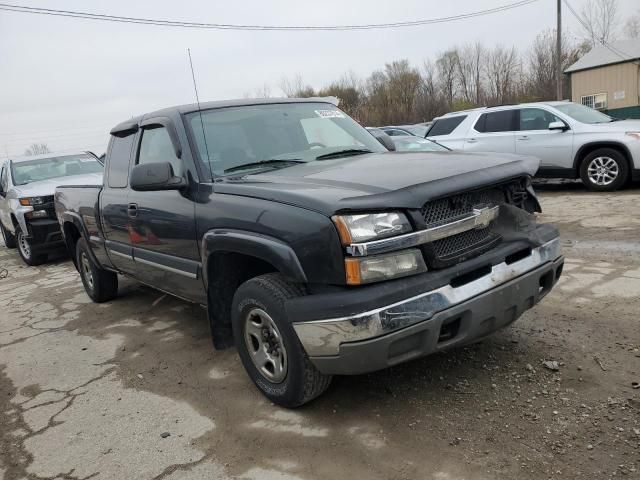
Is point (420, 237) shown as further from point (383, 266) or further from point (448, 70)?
point (448, 70)

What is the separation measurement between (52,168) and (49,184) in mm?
971

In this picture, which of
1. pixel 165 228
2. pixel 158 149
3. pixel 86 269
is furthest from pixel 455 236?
pixel 86 269

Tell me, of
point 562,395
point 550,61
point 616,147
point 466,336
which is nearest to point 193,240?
point 466,336

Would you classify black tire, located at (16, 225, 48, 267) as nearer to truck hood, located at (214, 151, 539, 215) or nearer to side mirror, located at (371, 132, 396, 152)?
side mirror, located at (371, 132, 396, 152)

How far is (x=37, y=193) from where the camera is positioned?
8680 millimetres

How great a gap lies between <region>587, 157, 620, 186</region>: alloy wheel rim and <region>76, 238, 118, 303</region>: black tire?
8023mm

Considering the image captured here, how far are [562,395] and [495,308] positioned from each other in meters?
0.67

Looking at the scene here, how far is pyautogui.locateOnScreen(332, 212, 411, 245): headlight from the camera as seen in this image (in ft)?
8.36

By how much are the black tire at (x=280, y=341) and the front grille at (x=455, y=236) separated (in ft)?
2.41

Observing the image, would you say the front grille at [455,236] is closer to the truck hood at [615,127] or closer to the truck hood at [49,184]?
the truck hood at [49,184]

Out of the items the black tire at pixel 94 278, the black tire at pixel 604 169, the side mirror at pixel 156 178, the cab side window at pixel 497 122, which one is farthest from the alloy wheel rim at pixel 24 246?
the black tire at pixel 604 169

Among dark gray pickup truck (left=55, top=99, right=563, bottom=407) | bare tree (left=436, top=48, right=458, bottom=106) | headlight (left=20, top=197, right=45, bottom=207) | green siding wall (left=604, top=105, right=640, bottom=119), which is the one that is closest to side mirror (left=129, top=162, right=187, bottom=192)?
dark gray pickup truck (left=55, top=99, right=563, bottom=407)

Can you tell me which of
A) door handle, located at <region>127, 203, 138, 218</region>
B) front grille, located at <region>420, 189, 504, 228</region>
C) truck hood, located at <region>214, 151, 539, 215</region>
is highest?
truck hood, located at <region>214, 151, 539, 215</region>

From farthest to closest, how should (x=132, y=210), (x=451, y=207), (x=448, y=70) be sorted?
(x=448, y=70) → (x=132, y=210) → (x=451, y=207)
